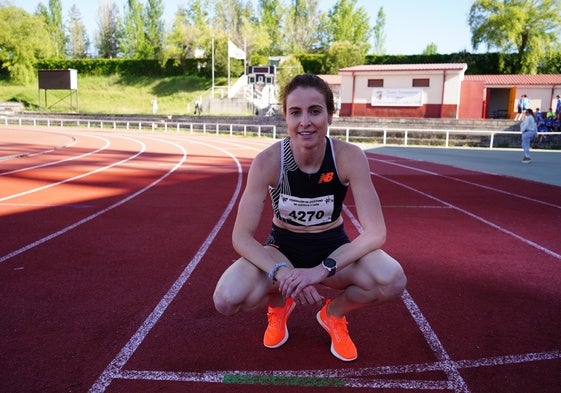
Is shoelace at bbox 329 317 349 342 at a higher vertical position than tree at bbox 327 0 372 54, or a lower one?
lower

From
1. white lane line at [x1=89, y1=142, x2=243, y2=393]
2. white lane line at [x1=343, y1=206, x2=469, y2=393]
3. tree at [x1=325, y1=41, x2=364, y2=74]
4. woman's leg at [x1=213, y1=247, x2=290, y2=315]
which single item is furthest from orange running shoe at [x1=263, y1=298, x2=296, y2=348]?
tree at [x1=325, y1=41, x2=364, y2=74]

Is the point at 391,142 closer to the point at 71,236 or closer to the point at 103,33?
the point at 71,236

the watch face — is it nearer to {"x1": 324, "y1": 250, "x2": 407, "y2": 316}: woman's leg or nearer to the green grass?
{"x1": 324, "y1": 250, "x2": 407, "y2": 316}: woman's leg

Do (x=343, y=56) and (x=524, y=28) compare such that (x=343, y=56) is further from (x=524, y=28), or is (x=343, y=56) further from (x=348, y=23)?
(x=348, y=23)

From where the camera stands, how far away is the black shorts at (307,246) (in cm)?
298

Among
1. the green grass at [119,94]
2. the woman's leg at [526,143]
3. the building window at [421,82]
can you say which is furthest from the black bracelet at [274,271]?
the green grass at [119,94]

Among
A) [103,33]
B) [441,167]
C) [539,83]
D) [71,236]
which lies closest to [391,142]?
[441,167]

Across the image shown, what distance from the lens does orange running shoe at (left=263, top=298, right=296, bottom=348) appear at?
297 centimetres

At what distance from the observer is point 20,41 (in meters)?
49.6

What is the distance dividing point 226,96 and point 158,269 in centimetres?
3784

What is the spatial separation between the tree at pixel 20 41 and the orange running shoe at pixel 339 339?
187 ft

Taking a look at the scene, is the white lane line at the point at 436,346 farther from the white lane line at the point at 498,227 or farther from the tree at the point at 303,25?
the tree at the point at 303,25

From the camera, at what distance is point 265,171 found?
2.86 meters

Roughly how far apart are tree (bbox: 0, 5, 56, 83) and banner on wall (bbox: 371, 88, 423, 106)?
40.8 metres
